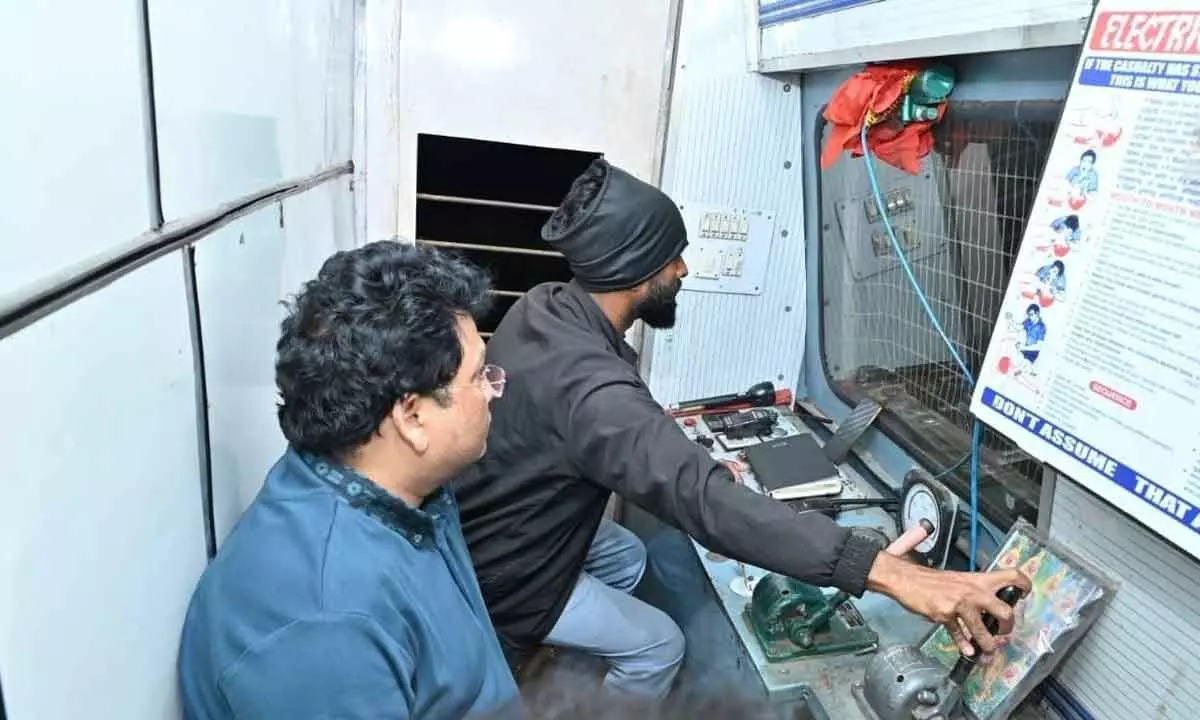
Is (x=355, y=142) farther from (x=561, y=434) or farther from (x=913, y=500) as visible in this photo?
(x=913, y=500)

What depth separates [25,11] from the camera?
45cm

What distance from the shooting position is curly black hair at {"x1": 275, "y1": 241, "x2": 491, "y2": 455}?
0.92 metres

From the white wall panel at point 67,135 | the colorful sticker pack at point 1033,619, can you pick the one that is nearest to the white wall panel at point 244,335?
the white wall panel at point 67,135

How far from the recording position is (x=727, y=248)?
7.71 ft

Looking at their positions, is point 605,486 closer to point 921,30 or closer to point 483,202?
point 921,30

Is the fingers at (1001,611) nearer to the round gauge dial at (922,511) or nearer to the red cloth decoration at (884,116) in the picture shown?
the round gauge dial at (922,511)

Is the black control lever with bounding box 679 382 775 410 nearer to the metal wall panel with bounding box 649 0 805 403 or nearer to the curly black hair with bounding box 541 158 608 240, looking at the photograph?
the metal wall panel with bounding box 649 0 805 403

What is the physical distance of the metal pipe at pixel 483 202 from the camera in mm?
2463

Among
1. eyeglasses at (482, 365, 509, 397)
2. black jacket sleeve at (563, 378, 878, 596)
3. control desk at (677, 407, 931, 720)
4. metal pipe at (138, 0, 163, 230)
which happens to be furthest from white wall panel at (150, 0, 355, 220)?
control desk at (677, 407, 931, 720)

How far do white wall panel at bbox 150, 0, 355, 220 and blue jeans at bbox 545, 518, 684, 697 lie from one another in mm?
1042

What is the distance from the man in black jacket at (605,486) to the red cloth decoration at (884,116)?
0.44m

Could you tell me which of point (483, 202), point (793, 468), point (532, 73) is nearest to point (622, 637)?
point (793, 468)

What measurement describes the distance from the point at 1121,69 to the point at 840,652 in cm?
99

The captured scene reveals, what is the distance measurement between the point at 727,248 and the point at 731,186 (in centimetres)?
19
